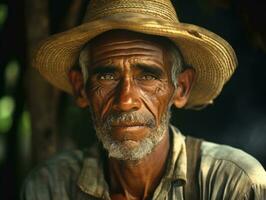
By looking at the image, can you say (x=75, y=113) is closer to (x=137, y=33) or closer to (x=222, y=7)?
(x=222, y=7)

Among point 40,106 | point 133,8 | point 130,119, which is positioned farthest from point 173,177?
point 40,106

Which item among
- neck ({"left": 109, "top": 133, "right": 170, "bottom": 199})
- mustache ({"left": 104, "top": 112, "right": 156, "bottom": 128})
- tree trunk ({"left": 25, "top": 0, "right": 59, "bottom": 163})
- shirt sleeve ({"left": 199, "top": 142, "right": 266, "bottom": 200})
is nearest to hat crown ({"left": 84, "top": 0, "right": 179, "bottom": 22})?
mustache ({"left": 104, "top": 112, "right": 156, "bottom": 128})

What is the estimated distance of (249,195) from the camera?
4.09m

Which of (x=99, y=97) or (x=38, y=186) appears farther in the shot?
(x=38, y=186)

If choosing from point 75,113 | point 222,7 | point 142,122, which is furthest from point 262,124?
point 142,122

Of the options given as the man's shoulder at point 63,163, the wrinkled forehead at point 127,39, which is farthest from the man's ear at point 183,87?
the man's shoulder at point 63,163

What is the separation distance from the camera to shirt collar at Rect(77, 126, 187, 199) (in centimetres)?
421

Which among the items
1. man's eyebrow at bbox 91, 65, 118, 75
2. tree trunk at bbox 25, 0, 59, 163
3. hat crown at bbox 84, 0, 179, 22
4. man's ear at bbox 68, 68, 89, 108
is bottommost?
tree trunk at bbox 25, 0, 59, 163

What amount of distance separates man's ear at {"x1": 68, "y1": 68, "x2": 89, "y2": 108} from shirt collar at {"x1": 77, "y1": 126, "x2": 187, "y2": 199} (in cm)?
29

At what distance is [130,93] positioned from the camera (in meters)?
4.11

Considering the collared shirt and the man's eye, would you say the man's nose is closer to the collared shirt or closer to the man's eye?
the man's eye

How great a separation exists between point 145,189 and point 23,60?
1.98 m

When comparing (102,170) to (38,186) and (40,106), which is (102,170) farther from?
(40,106)

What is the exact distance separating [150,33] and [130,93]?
0.34m
